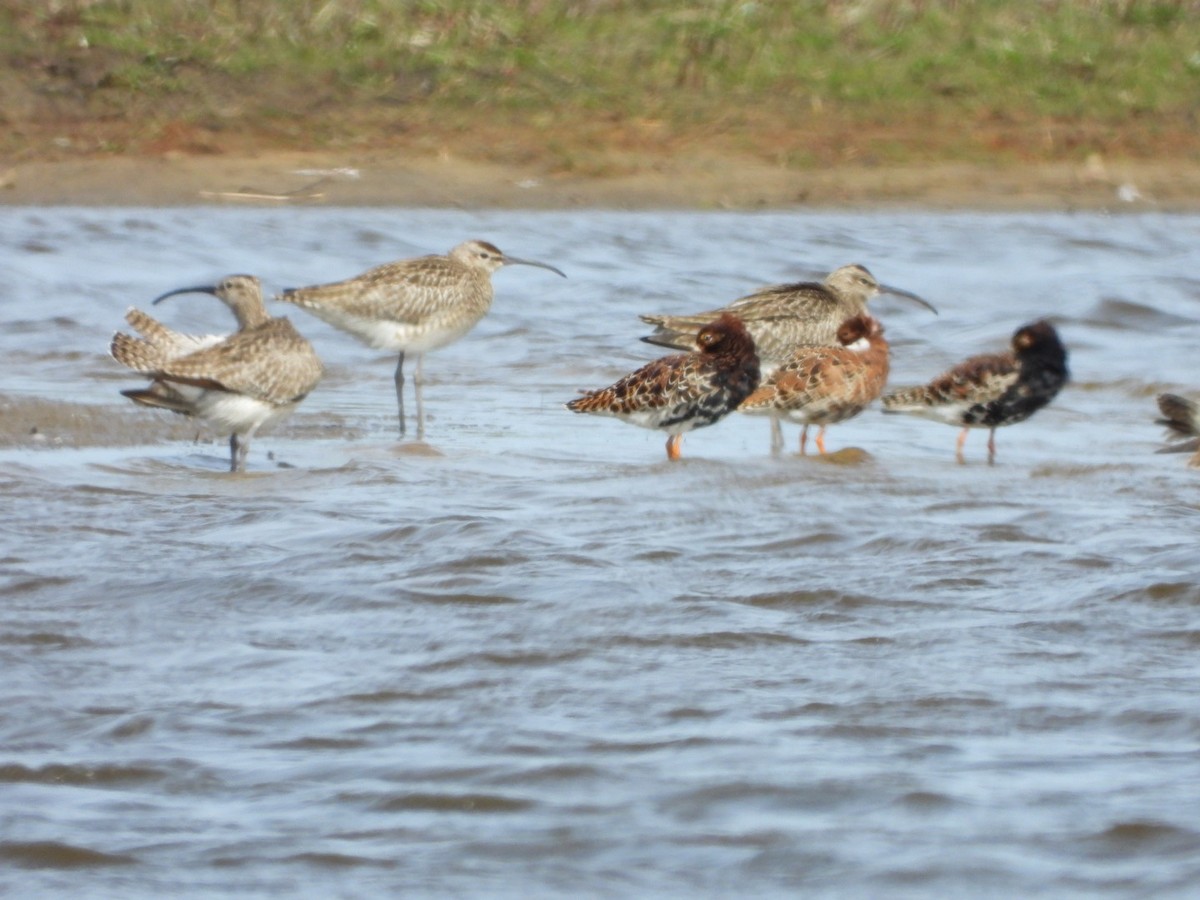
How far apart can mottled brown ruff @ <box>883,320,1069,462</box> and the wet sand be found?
927 centimetres

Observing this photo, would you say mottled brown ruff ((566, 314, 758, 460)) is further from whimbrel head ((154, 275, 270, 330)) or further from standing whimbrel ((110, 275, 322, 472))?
whimbrel head ((154, 275, 270, 330))

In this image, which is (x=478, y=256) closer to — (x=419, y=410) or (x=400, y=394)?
(x=400, y=394)

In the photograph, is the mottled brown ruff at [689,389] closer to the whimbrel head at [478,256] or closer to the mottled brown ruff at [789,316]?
the mottled brown ruff at [789,316]

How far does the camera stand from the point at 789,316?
12.2 m

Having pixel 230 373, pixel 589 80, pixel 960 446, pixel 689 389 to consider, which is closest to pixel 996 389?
pixel 960 446

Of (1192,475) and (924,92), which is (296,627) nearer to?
(1192,475)

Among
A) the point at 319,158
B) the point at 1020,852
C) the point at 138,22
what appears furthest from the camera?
the point at 138,22

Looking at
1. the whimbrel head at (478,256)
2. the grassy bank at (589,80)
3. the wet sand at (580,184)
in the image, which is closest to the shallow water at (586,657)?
the whimbrel head at (478,256)

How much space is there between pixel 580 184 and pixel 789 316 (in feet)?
27.0

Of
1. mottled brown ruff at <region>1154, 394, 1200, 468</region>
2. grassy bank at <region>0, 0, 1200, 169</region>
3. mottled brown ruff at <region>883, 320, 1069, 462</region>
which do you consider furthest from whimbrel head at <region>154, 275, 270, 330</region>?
grassy bank at <region>0, 0, 1200, 169</region>

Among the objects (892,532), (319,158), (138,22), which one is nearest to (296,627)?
(892,532)

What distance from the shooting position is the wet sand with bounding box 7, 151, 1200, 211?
1942 centimetres

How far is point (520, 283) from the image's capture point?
16344 mm

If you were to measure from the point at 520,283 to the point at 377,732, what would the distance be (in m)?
11.1
